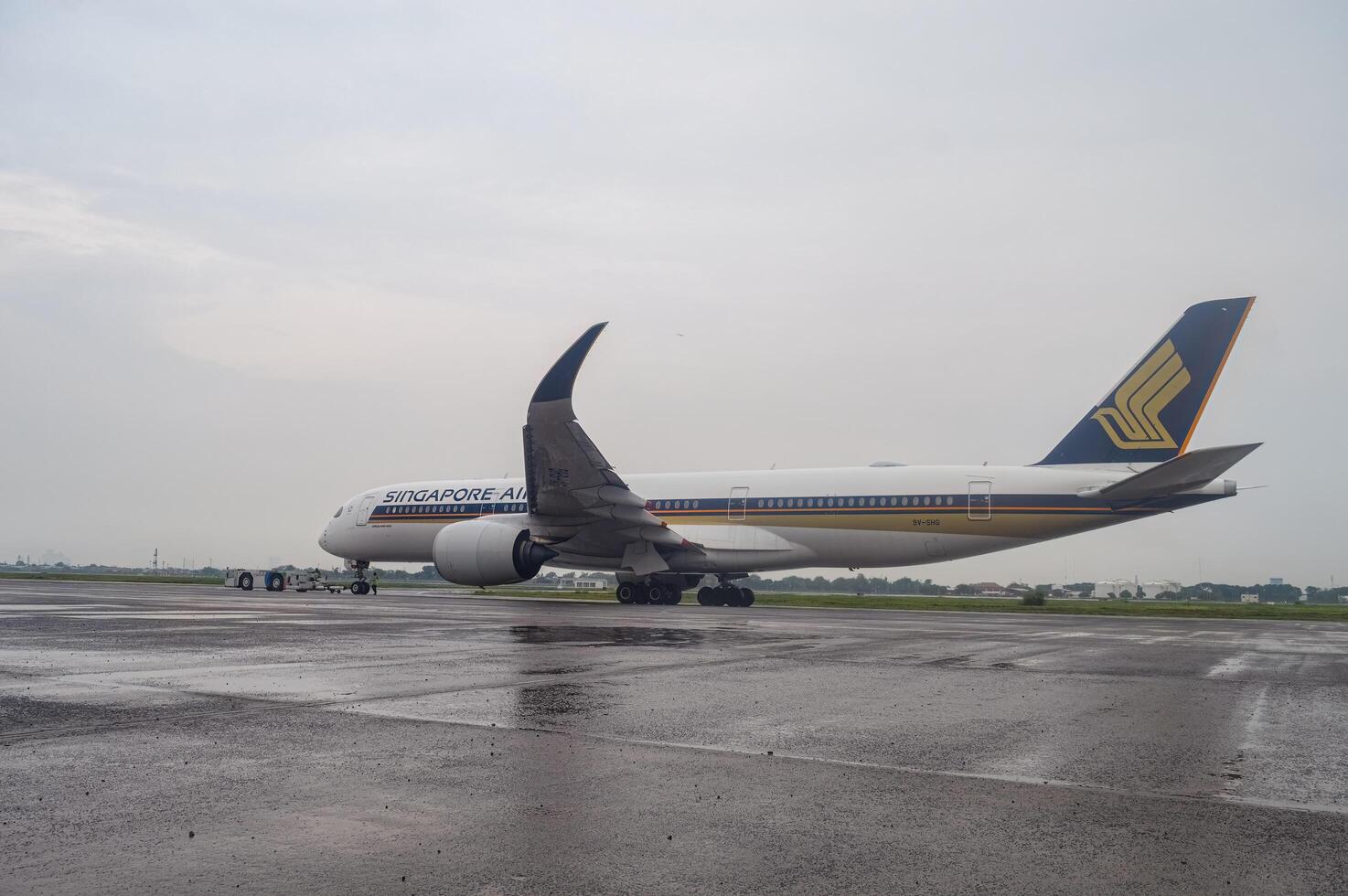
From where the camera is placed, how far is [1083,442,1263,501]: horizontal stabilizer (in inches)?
934

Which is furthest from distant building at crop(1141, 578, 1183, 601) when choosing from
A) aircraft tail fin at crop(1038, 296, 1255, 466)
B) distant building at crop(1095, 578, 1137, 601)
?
aircraft tail fin at crop(1038, 296, 1255, 466)

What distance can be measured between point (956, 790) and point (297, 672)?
7.05 meters

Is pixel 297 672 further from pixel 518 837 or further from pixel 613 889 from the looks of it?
pixel 613 889

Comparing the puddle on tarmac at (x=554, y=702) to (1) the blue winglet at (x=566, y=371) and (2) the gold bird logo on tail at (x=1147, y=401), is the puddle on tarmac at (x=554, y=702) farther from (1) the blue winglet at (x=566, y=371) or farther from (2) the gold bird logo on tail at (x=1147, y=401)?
(2) the gold bird logo on tail at (x=1147, y=401)

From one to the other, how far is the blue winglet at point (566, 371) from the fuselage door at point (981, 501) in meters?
12.0

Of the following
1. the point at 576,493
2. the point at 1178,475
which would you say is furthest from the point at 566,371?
the point at 1178,475

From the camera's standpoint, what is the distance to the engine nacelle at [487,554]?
2859 cm

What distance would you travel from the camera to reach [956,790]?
16.8 ft

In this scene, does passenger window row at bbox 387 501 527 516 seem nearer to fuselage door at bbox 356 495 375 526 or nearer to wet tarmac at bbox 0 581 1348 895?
fuselage door at bbox 356 495 375 526

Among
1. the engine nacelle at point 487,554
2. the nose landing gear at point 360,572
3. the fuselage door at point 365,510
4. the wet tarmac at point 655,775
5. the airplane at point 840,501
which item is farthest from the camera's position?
the nose landing gear at point 360,572

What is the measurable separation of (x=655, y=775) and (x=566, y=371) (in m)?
21.0

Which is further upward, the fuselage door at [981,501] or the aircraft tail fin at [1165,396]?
the aircraft tail fin at [1165,396]

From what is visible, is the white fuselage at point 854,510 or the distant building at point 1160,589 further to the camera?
the distant building at point 1160,589

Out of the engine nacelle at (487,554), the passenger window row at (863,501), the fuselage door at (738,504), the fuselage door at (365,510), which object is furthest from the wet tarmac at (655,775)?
the fuselage door at (365,510)
